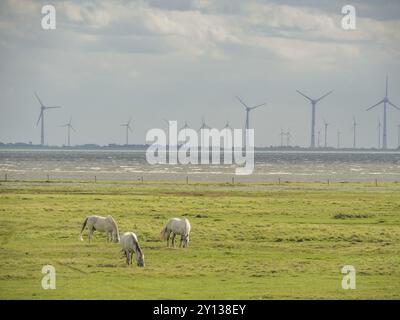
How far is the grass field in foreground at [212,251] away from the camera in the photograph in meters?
32.6

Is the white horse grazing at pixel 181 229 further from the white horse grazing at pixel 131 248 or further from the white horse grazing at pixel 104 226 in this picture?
the white horse grazing at pixel 131 248

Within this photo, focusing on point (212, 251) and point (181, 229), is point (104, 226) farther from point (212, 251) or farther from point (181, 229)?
point (212, 251)

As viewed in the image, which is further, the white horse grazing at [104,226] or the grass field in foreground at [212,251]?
the white horse grazing at [104,226]

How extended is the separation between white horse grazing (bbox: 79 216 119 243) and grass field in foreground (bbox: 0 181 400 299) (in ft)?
1.81

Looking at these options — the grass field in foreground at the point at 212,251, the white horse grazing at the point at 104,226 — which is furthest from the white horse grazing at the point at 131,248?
the white horse grazing at the point at 104,226

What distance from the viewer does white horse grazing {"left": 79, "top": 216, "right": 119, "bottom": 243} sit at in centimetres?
4353

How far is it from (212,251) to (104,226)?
5.64 meters

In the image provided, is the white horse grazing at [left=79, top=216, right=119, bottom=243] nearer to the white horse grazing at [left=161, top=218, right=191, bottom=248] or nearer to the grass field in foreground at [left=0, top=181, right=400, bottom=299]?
the grass field in foreground at [left=0, top=181, right=400, bottom=299]

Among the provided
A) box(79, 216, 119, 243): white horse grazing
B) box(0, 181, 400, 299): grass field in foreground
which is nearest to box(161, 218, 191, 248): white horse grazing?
box(0, 181, 400, 299): grass field in foreground

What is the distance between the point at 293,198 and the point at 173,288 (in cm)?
4468

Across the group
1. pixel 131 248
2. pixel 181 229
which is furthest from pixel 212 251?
pixel 131 248

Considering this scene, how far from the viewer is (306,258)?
39.9 meters

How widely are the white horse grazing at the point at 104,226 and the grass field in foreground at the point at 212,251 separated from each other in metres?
0.55

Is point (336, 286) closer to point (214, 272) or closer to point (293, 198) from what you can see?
point (214, 272)
